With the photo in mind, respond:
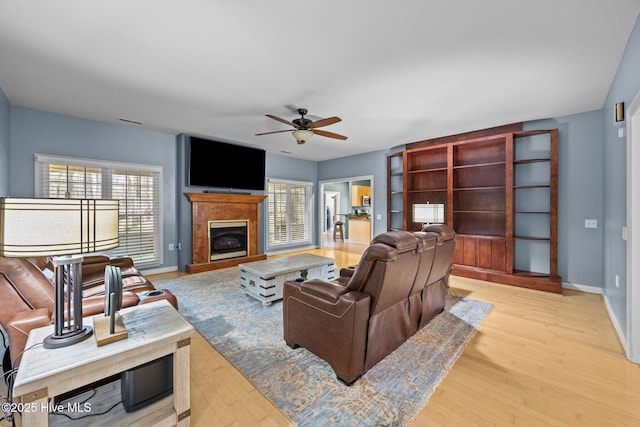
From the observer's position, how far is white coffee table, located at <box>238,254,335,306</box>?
3.17 m

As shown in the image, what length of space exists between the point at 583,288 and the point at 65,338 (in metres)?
5.68

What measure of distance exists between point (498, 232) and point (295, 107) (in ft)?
13.1

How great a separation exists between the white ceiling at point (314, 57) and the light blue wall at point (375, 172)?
91.6 inches

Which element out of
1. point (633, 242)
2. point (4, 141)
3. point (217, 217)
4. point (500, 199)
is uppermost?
point (4, 141)

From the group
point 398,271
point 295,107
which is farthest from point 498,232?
point 295,107

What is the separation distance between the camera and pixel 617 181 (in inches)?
106

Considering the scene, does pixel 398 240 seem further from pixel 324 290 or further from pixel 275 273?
pixel 275 273

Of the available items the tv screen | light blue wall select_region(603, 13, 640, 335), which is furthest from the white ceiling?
the tv screen

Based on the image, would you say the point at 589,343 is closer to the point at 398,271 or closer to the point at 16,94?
the point at 398,271

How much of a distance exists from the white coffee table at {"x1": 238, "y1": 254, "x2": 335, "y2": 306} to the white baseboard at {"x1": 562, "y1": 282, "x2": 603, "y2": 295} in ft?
11.6

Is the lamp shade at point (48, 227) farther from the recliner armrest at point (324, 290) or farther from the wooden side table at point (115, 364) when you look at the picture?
the recliner armrest at point (324, 290)

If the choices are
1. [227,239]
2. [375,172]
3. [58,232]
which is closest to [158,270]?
[227,239]

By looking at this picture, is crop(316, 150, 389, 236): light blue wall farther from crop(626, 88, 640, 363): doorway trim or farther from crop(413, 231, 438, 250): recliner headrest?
crop(626, 88, 640, 363): doorway trim

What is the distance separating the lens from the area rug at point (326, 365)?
1590 mm
